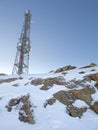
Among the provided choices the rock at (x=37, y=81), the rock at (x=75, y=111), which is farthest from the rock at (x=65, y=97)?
the rock at (x=37, y=81)

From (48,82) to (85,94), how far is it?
4.98 m

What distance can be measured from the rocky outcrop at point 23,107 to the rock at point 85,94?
15.9ft

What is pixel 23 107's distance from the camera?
1892 centimetres

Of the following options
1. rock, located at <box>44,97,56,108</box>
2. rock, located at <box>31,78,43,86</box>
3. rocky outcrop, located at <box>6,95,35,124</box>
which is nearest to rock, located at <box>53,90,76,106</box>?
rock, located at <box>44,97,56,108</box>

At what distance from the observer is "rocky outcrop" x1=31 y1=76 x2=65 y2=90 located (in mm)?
22906

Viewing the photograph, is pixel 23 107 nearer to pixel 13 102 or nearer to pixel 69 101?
pixel 13 102

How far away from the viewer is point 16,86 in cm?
2473

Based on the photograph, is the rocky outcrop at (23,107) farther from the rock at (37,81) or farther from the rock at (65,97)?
the rock at (37,81)

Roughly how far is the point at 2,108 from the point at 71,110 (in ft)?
21.7

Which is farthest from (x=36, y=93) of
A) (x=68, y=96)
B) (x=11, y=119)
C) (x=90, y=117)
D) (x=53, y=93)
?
(x=90, y=117)

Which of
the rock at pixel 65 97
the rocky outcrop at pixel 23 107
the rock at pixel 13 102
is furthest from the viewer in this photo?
the rock at pixel 13 102

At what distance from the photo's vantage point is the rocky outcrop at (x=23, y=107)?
17269 mm

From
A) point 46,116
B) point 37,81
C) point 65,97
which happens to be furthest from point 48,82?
point 46,116

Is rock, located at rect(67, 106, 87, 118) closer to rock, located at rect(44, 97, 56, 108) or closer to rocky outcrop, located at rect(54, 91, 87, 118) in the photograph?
rocky outcrop, located at rect(54, 91, 87, 118)
